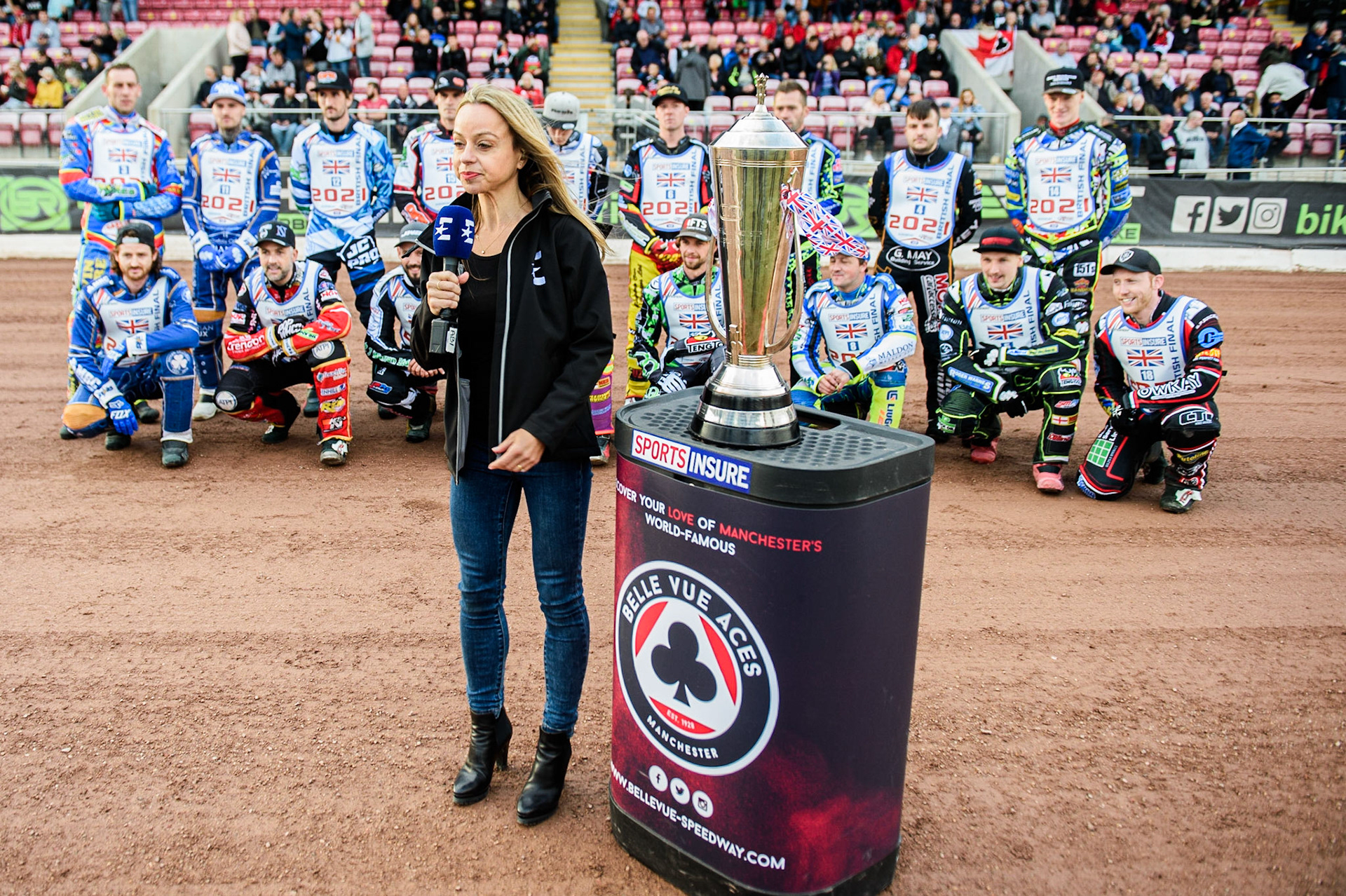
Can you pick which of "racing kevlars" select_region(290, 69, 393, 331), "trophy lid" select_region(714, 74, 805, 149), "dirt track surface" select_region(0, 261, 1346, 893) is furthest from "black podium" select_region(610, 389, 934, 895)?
"racing kevlars" select_region(290, 69, 393, 331)

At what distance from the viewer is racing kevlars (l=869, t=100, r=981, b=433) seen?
6973 millimetres

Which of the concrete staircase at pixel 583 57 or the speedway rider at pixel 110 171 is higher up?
the concrete staircase at pixel 583 57

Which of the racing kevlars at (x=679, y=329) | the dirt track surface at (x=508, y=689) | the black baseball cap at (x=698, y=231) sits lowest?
the dirt track surface at (x=508, y=689)

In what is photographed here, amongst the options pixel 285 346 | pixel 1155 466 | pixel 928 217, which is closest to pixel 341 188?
pixel 285 346

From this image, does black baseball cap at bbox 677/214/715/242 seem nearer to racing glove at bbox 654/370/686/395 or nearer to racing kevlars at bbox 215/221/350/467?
racing glove at bbox 654/370/686/395

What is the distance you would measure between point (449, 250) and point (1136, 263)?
4.36m

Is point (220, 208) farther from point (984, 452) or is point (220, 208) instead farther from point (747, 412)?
point (747, 412)

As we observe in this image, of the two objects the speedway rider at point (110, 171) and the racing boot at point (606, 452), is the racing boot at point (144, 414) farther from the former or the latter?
the racing boot at point (606, 452)

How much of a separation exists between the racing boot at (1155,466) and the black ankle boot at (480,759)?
14.8 feet

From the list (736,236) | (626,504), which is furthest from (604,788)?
(736,236)

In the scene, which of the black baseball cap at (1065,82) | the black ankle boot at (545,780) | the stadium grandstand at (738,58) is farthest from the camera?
the stadium grandstand at (738,58)

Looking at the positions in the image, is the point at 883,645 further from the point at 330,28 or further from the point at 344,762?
the point at 330,28

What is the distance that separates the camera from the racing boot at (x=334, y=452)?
249 inches

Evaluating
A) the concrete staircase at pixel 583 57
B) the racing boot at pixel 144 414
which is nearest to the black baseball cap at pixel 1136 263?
the racing boot at pixel 144 414
